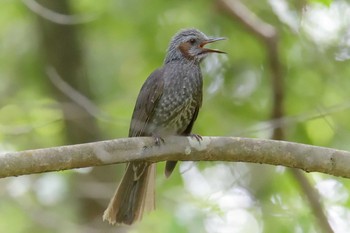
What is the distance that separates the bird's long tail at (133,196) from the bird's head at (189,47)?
875 millimetres

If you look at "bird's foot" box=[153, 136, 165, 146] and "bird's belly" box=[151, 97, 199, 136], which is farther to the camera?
"bird's belly" box=[151, 97, 199, 136]

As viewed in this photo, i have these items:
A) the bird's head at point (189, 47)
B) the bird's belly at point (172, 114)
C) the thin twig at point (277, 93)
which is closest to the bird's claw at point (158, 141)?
the bird's belly at point (172, 114)

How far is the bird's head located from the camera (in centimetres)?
636

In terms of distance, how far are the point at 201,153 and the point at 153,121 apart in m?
1.06

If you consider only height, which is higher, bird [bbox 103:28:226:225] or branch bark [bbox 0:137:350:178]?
bird [bbox 103:28:226:225]

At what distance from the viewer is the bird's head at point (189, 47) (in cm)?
636

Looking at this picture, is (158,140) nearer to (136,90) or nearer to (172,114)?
(172,114)

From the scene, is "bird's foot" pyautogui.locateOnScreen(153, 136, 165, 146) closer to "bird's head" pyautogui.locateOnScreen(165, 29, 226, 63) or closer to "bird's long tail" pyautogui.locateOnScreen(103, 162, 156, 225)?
"bird's long tail" pyautogui.locateOnScreen(103, 162, 156, 225)

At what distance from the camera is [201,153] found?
4.93 meters

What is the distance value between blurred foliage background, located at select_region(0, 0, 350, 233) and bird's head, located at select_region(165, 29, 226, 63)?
771mm

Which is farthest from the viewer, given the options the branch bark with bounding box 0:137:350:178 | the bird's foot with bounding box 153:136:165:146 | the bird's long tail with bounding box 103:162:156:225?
the bird's long tail with bounding box 103:162:156:225

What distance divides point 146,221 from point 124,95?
5.51ft

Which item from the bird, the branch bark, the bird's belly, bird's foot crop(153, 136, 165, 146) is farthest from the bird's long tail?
the branch bark

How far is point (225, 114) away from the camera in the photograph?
7.90 m
